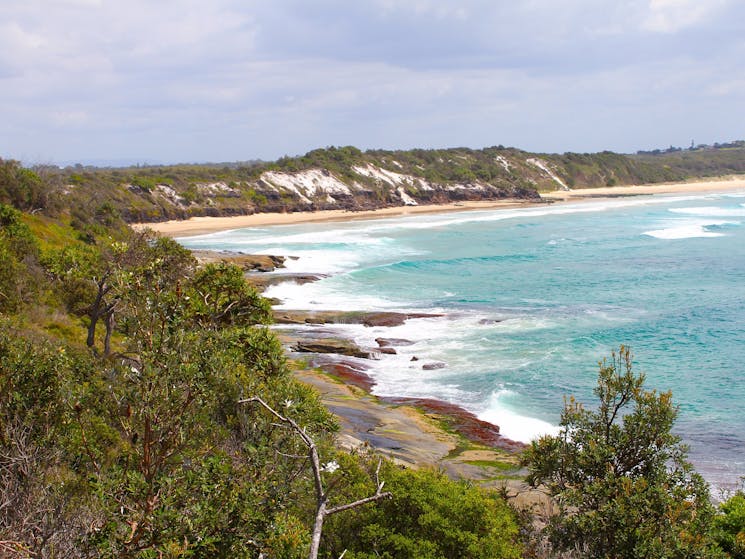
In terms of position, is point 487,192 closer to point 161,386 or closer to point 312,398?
point 312,398

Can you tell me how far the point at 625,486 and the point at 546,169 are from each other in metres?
141

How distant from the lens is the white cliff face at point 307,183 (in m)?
103

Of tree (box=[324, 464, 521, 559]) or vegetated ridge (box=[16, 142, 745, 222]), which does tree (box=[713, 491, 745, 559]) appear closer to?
tree (box=[324, 464, 521, 559])

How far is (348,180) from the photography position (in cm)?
11144

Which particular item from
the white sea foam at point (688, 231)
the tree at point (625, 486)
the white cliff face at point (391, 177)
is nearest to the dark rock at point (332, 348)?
the tree at point (625, 486)

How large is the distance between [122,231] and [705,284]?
40.4m

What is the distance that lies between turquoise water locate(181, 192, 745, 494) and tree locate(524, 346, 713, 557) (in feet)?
26.2

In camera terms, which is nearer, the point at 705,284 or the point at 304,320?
the point at 304,320

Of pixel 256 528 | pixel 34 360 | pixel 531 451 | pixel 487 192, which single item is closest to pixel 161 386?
pixel 256 528

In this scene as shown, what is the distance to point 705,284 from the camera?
42.3 metres

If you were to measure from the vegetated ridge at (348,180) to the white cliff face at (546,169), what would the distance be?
0.68 feet

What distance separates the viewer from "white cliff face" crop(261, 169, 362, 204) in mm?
102875

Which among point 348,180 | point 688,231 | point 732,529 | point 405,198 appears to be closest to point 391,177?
point 405,198

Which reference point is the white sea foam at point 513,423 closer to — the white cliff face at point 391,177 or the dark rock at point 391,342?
the dark rock at point 391,342
